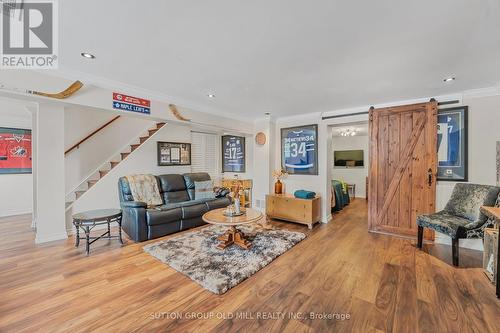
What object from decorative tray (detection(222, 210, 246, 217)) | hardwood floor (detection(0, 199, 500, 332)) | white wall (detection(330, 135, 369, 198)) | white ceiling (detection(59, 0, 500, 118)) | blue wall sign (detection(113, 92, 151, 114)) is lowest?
hardwood floor (detection(0, 199, 500, 332))

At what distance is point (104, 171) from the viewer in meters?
4.58

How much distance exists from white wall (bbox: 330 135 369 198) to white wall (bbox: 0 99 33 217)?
8.93m

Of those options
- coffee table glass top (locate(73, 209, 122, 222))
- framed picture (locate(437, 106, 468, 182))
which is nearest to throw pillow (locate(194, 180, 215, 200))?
coffee table glass top (locate(73, 209, 122, 222))

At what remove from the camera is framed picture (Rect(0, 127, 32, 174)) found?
468 centimetres

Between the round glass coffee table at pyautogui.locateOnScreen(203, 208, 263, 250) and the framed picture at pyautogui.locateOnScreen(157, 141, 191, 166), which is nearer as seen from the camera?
the round glass coffee table at pyautogui.locateOnScreen(203, 208, 263, 250)

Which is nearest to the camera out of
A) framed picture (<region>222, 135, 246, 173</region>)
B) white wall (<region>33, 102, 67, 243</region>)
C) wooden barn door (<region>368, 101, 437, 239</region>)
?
white wall (<region>33, 102, 67, 243</region>)

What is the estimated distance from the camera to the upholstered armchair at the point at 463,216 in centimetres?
257

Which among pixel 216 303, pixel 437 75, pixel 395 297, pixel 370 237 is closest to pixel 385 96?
pixel 437 75

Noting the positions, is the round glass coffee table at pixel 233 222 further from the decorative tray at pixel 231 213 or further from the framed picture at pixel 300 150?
the framed picture at pixel 300 150

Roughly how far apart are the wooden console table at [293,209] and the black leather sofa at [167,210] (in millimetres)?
1039

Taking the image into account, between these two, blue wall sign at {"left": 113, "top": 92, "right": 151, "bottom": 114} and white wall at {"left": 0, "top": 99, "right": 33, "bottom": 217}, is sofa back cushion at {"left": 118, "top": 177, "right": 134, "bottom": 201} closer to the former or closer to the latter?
blue wall sign at {"left": 113, "top": 92, "right": 151, "bottom": 114}

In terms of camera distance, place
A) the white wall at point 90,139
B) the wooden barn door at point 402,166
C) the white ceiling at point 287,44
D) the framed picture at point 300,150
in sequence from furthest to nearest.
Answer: the framed picture at point 300,150 < the white wall at point 90,139 < the wooden barn door at point 402,166 < the white ceiling at point 287,44

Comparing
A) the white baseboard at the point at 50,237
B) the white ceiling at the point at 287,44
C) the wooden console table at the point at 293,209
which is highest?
the white ceiling at the point at 287,44

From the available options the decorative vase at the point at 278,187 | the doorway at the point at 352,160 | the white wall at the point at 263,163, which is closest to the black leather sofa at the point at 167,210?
the white wall at the point at 263,163
